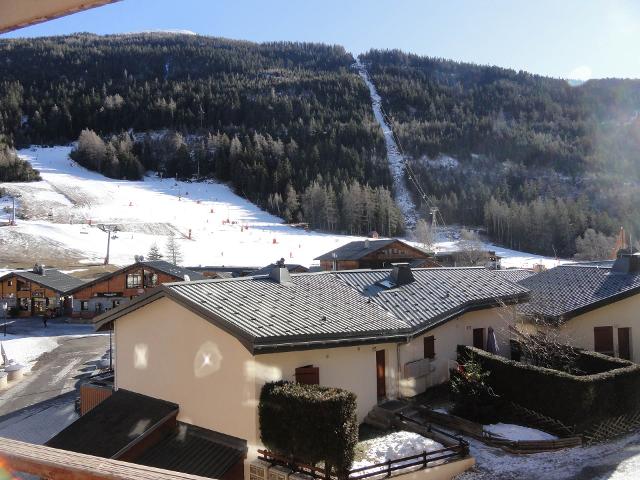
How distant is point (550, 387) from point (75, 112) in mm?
172926

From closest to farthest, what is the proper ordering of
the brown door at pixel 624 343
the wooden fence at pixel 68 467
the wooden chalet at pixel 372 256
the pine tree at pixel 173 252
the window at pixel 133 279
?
the wooden fence at pixel 68 467 → the brown door at pixel 624 343 → the window at pixel 133 279 → the wooden chalet at pixel 372 256 → the pine tree at pixel 173 252

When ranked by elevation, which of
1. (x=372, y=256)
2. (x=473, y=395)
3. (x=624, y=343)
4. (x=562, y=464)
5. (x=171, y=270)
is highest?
(x=372, y=256)

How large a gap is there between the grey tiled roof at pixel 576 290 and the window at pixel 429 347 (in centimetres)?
491

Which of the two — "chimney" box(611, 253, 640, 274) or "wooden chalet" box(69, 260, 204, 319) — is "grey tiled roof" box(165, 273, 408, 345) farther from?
"wooden chalet" box(69, 260, 204, 319)

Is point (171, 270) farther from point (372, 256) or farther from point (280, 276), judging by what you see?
point (280, 276)

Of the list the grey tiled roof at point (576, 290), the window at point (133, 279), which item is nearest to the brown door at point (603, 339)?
the grey tiled roof at point (576, 290)

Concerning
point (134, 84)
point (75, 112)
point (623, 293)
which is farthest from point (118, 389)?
point (134, 84)

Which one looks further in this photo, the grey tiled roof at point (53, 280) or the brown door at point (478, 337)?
the grey tiled roof at point (53, 280)

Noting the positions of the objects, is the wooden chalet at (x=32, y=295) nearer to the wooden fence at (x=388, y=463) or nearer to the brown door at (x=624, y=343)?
the wooden fence at (x=388, y=463)

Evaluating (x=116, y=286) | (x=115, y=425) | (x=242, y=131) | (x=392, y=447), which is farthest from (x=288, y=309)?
(x=242, y=131)

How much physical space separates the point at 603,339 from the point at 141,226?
67.6 meters

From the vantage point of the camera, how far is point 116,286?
43938 mm

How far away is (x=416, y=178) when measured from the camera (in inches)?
5064

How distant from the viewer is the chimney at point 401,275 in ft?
60.6
